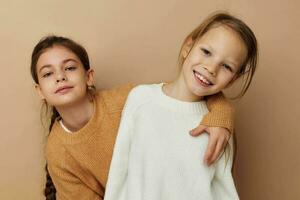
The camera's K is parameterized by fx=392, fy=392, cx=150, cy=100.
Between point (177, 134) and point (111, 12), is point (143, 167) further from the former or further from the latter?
point (111, 12)

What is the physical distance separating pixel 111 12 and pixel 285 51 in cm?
57

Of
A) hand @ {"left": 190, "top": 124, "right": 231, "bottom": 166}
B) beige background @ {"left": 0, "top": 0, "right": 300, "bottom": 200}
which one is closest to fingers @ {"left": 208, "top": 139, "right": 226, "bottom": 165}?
hand @ {"left": 190, "top": 124, "right": 231, "bottom": 166}

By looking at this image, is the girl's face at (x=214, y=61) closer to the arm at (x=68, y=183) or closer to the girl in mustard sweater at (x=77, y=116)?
the girl in mustard sweater at (x=77, y=116)

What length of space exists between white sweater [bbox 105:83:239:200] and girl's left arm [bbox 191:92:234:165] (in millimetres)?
20

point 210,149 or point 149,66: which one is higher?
point 149,66

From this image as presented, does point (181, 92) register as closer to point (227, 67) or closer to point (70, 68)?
point (227, 67)

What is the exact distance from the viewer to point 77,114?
107 centimetres

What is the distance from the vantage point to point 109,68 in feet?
3.88

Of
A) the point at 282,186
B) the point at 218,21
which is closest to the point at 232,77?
the point at 218,21

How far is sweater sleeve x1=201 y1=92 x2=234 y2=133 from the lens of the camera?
974 millimetres

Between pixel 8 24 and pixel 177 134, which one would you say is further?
pixel 8 24

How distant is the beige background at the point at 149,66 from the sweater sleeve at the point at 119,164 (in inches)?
9.4

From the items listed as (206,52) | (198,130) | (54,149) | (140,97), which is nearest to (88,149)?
(54,149)

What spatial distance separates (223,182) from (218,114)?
173 mm
